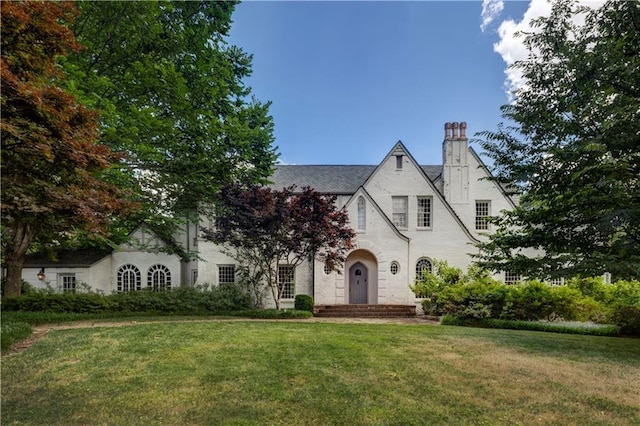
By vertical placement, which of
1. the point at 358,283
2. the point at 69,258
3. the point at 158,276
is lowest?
the point at 358,283

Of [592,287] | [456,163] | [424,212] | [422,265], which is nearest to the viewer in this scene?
[592,287]

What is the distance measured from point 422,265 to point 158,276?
55.2 ft

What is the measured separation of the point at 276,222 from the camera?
51.2 ft

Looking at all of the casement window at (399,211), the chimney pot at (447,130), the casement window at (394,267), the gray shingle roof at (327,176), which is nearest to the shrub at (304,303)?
the casement window at (394,267)

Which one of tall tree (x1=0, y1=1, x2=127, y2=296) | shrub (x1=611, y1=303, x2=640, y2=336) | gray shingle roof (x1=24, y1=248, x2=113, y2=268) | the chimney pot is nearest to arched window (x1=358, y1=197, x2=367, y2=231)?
the chimney pot

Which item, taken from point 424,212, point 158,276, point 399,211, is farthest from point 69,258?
point 424,212

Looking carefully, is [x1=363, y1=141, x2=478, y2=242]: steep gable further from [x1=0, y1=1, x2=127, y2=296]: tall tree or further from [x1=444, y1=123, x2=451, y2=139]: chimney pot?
[x1=0, y1=1, x2=127, y2=296]: tall tree

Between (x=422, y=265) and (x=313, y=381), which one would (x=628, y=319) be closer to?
(x=422, y=265)

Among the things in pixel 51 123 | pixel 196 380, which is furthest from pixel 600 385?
pixel 51 123

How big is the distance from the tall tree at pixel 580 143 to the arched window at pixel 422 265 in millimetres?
9962

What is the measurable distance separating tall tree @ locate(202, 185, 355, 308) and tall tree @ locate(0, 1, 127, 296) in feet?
33.2

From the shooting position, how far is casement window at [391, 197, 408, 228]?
67.2ft

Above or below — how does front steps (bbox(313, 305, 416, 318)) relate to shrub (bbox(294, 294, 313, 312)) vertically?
below

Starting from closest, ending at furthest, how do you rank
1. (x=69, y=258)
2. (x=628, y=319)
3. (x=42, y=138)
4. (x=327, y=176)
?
(x=42, y=138)
(x=628, y=319)
(x=69, y=258)
(x=327, y=176)
